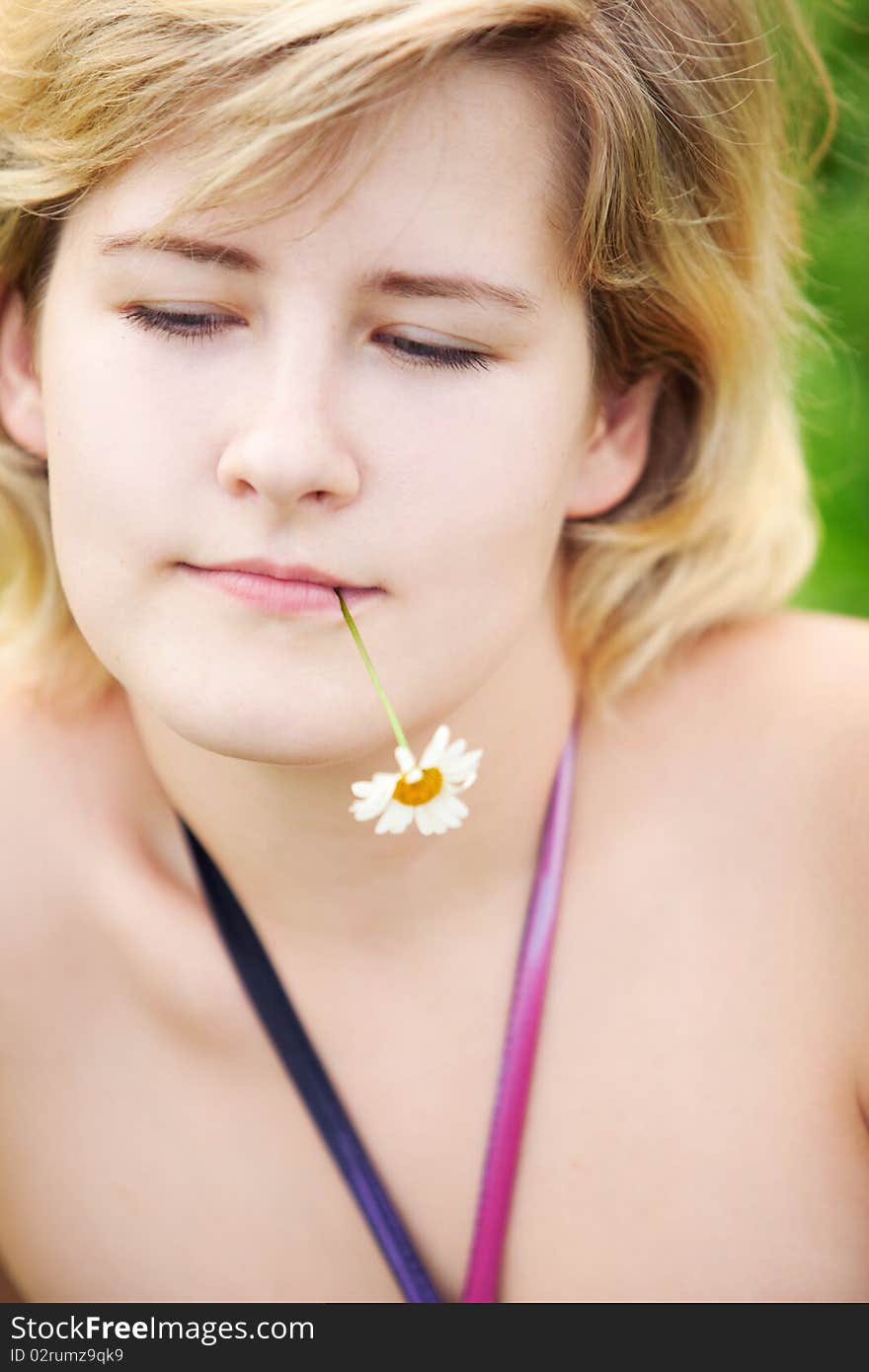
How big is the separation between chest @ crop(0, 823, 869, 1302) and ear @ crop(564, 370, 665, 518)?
476mm

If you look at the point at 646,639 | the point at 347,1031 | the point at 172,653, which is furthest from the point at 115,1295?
the point at 646,639

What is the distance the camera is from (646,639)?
6.95 feet

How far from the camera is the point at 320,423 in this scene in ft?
5.05

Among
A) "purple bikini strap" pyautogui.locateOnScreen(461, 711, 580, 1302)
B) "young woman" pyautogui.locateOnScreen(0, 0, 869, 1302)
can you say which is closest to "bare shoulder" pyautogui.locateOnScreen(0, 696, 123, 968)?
"young woman" pyautogui.locateOnScreen(0, 0, 869, 1302)

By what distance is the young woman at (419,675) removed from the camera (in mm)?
1564

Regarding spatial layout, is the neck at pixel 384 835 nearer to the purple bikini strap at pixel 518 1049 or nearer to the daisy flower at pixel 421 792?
the purple bikini strap at pixel 518 1049

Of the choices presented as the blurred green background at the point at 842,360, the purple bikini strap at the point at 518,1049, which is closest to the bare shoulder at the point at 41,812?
the purple bikini strap at the point at 518,1049

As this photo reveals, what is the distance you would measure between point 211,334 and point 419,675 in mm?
424

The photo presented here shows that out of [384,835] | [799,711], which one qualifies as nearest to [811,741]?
[799,711]

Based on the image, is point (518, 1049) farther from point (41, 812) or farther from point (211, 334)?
point (211, 334)

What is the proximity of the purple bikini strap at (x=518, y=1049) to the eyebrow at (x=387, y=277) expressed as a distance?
71 centimetres

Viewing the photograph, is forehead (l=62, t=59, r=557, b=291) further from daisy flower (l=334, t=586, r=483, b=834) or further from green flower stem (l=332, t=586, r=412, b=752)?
daisy flower (l=334, t=586, r=483, b=834)
